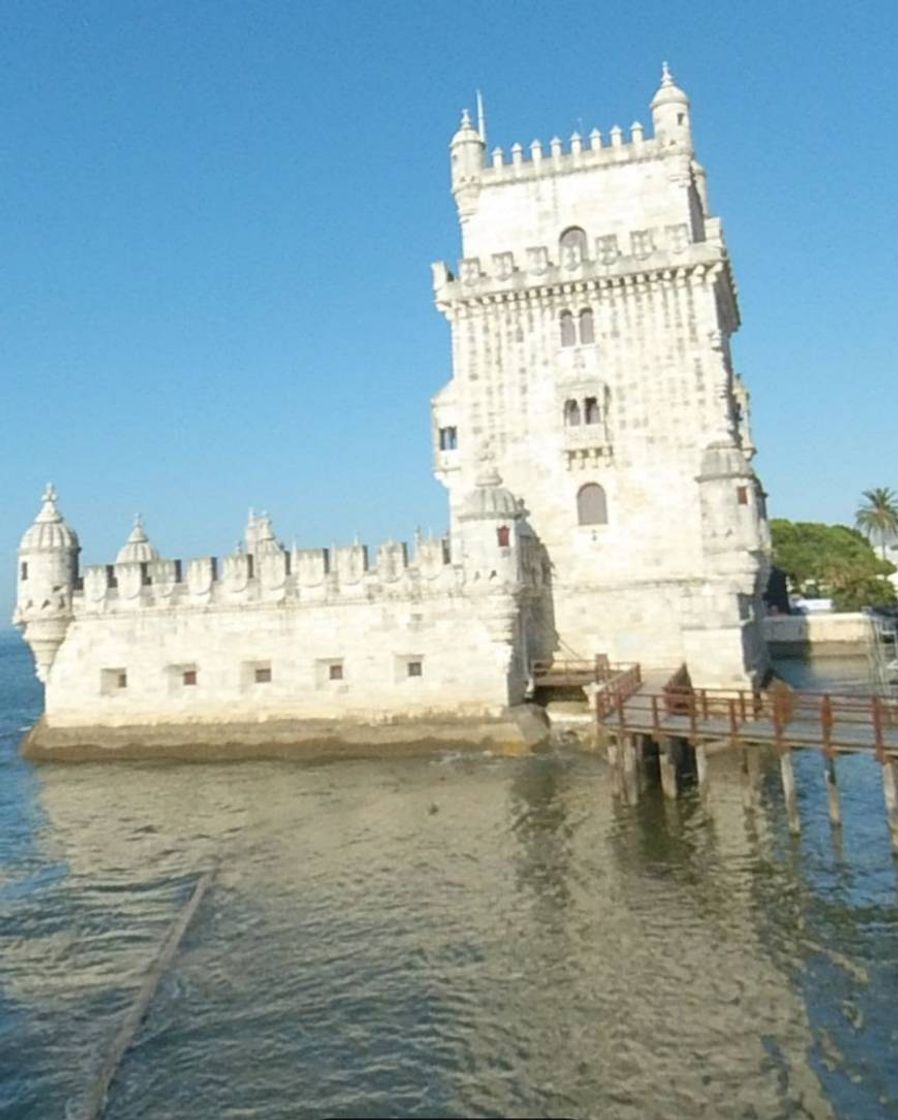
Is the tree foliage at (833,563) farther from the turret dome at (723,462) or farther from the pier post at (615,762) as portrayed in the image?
the pier post at (615,762)

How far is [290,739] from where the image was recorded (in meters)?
27.5

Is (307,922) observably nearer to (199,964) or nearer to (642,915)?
(199,964)

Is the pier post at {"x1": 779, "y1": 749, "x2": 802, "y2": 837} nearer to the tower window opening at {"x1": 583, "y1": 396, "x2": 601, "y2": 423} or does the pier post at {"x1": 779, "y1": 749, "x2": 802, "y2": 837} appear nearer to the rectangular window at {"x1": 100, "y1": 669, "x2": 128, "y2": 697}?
the tower window opening at {"x1": 583, "y1": 396, "x2": 601, "y2": 423}

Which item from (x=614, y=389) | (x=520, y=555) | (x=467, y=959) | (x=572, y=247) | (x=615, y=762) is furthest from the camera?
(x=572, y=247)

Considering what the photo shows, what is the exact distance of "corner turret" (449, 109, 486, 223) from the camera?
31.8 meters

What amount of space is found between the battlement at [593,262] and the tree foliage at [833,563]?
33.1 m

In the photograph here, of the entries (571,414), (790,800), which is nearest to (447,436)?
(571,414)

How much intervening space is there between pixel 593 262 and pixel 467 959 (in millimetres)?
22928

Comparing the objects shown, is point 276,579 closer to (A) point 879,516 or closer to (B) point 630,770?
(B) point 630,770

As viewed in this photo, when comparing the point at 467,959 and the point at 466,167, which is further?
the point at 466,167

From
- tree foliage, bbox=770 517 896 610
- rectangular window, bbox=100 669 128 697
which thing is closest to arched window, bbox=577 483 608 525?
rectangular window, bbox=100 669 128 697

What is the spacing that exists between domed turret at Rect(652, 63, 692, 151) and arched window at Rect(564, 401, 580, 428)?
29.3ft

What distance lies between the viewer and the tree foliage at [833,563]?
5681 cm

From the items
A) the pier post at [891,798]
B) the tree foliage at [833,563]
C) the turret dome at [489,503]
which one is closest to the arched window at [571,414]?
the turret dome at [489,503]
